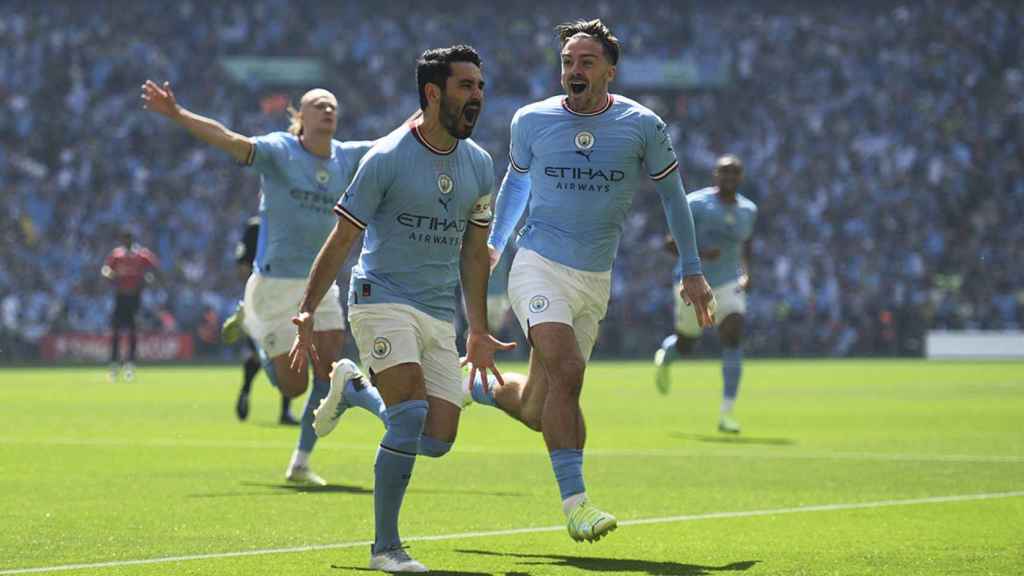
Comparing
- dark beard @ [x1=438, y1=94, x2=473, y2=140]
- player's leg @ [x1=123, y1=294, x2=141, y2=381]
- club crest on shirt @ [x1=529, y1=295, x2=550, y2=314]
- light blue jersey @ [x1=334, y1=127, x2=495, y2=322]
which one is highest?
dark beard @ [x1=438, y1=94, x2=473, y2=140]

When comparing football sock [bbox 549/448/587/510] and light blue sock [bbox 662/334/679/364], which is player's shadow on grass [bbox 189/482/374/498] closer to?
football sock [bbox 549/448/587/510]

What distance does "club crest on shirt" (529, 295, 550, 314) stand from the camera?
30.3ft

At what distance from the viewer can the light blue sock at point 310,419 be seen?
12.0 meters

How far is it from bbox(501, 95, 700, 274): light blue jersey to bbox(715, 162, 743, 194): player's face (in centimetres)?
898

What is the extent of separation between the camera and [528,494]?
11.4m

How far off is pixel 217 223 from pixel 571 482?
33.9 m

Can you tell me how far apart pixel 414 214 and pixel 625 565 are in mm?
1884

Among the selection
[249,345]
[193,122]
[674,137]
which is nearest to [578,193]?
[193,122]

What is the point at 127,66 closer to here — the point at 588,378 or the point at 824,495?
the point at 588,378

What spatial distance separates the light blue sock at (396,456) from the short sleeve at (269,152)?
4.38 meters

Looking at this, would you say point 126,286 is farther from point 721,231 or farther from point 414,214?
point 414,214

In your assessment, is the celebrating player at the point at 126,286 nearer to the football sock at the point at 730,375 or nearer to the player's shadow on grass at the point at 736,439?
the football sock at the point at 730,375

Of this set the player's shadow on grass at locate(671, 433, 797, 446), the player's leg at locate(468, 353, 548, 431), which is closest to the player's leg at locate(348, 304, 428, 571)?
the player's leg at locate(468, 353, 548, 431)

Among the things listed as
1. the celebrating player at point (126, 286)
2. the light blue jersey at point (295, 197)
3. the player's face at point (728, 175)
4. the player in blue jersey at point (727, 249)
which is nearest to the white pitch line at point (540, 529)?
the light blue jersey at point (295, 197)
